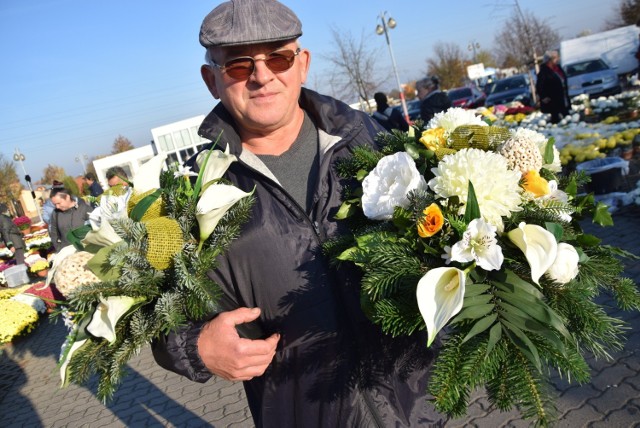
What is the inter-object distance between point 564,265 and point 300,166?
1117mm

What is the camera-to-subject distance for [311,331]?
6.28ft

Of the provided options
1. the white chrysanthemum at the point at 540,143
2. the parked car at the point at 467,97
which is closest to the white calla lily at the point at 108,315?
the white chrysanthemum at the point at 540,143

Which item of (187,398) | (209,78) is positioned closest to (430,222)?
(209,78)

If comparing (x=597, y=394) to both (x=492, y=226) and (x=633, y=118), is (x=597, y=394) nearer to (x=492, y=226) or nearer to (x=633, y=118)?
(x=492, y=226)

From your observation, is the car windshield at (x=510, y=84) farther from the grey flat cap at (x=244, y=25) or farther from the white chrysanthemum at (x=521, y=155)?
the white chrysanthemum at (x=521, y=155)

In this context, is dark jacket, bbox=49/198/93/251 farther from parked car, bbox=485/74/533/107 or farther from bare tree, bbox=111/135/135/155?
bare tree, bbox=111/135/135/155

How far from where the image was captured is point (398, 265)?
1473 mm

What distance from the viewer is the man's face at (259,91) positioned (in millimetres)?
2020

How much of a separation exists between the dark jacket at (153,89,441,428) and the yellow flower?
1.21 ft

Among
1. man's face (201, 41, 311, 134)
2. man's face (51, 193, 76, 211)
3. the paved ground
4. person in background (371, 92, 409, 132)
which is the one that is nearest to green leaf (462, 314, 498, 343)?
man's face (201, 41, 311, 134)

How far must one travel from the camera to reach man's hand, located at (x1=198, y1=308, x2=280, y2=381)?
5.69ft

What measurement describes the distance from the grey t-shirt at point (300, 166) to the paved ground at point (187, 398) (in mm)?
1836

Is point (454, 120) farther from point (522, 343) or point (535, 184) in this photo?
point (522, 343)

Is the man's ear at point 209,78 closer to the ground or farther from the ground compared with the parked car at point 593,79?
farther from the ground
